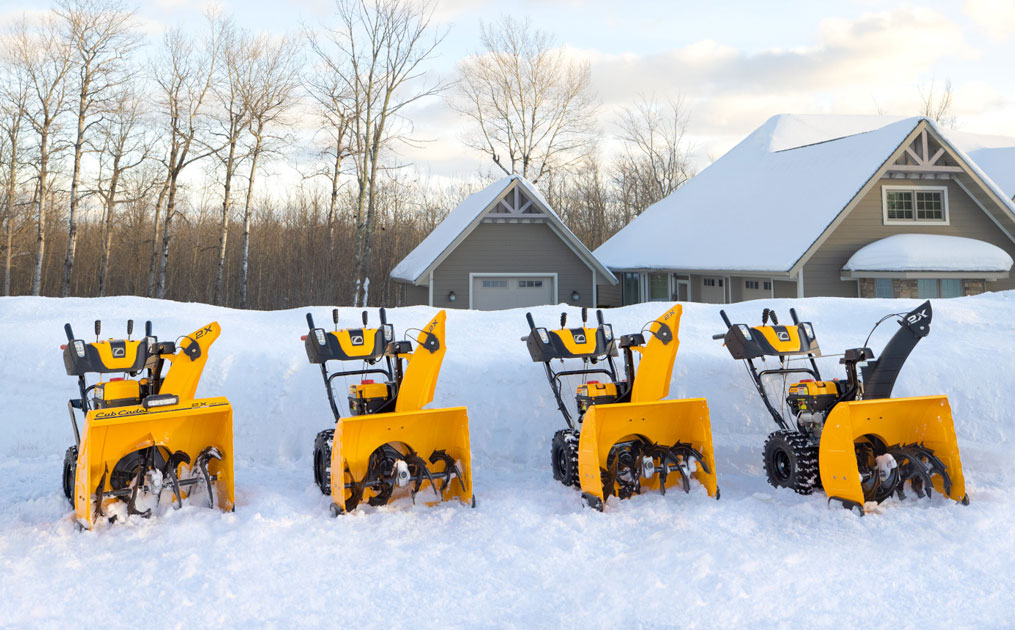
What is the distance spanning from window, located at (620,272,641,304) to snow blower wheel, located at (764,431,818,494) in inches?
710

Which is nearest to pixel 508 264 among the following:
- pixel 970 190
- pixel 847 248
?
pixel 847 248

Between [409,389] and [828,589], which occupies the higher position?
[409,389]

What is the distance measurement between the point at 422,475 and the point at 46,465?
13.5 ft

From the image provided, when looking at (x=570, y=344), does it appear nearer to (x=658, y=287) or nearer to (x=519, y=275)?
(x=519, y=275)

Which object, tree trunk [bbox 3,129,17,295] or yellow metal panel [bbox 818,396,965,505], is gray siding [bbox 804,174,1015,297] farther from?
tree trunk [bbox 3,129,17,295]

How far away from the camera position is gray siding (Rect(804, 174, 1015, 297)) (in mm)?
17047

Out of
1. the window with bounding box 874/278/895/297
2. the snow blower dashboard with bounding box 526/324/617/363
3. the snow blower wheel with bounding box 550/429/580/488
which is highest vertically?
the window with bounding box 874/278/895/297

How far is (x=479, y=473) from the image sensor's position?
7102mm

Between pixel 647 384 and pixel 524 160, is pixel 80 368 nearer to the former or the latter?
pixel 647 384

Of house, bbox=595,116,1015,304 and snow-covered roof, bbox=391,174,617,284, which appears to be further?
snow-covered roof, bbox=391,174,617,284

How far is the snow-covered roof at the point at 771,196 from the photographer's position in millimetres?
17141

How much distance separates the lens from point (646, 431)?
20.0ft

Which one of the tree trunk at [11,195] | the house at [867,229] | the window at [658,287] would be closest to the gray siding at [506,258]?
the house at [867,229]

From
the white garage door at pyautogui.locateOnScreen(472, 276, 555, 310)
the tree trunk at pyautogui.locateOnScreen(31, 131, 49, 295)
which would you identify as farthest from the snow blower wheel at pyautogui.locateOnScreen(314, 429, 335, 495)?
the tree trunk at pyautogui.locateOnScreen(31, 131, 49, 295)
